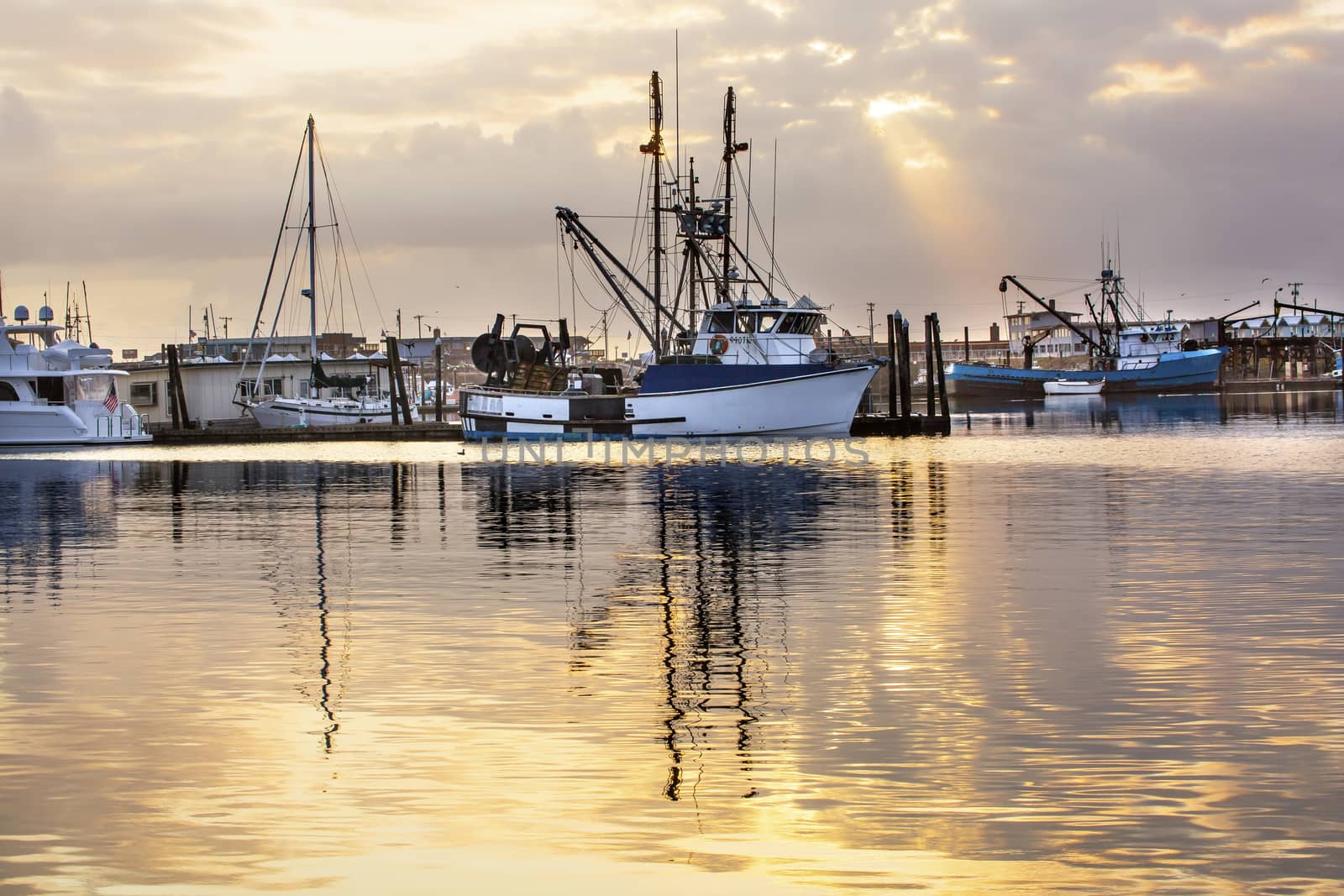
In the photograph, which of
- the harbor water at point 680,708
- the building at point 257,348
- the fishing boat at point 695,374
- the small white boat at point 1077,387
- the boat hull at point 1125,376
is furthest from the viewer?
the small white boat at point 1077,387

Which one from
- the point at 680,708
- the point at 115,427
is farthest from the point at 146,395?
the point at 680,708

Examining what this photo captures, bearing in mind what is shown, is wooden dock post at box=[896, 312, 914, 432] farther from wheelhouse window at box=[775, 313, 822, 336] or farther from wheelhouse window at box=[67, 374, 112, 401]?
wheelhouse window at box=[67, 374, 112, 401]

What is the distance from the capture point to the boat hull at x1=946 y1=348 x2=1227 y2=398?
127 m

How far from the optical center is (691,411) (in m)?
53.6

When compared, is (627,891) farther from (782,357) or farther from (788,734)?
(782,357)

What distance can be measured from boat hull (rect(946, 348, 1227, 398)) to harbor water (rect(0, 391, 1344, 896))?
11031cm

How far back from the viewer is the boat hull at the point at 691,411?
5350cm

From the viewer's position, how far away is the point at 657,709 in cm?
962

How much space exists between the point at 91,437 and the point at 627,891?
56.8m

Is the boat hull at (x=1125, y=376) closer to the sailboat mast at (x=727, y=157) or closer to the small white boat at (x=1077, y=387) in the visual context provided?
the small white boat at (x=1077, y=387)

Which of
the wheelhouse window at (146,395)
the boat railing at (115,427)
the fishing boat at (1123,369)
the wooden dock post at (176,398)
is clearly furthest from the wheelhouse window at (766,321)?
the fishing boat at (1123,369)

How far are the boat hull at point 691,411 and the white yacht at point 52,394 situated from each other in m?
15.8

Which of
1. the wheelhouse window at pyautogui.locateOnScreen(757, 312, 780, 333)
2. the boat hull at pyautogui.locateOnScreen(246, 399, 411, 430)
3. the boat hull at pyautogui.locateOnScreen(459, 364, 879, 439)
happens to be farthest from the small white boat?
the wheelhouse window at pyautogui.locateOnScreen(757, 312, 780, 333)

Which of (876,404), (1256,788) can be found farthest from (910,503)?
(876,404)
